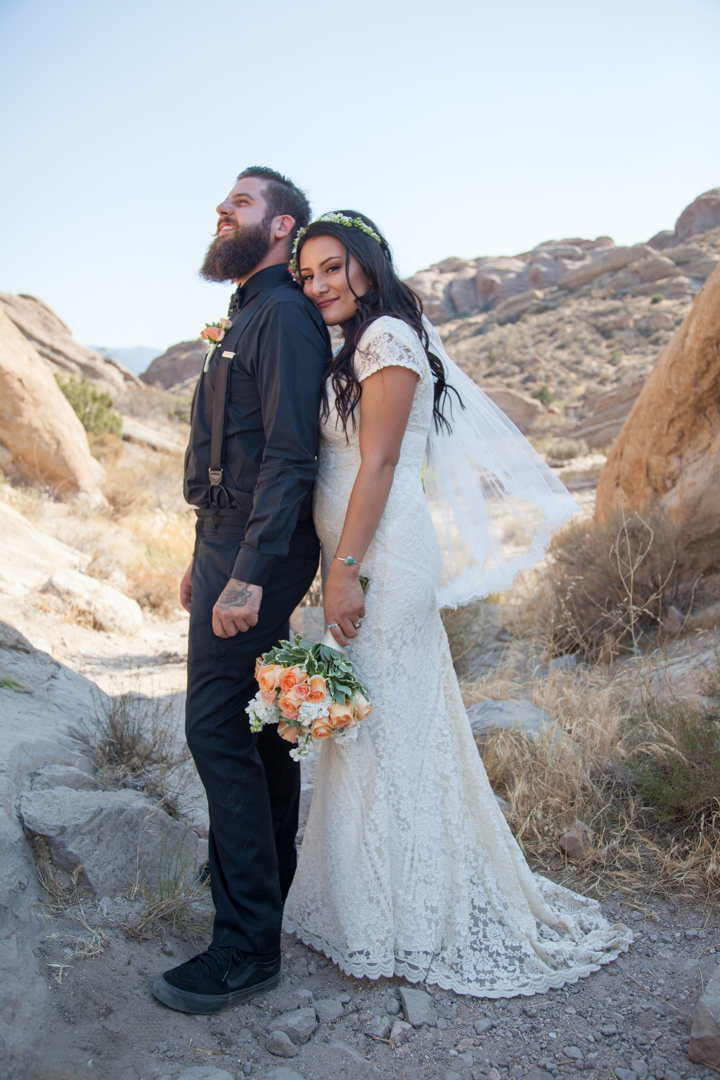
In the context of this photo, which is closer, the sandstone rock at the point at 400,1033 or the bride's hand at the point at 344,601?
the sandstone rock at the point at 400,1033

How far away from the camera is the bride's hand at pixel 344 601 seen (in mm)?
2033

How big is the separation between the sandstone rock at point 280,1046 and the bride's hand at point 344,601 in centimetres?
100

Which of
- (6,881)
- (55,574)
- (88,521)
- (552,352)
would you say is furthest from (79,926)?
(552,352)

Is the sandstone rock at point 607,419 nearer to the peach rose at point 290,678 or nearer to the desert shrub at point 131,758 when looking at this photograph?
the desert shrub at point 131,758

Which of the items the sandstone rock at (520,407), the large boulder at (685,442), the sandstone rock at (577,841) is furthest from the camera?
the sandstone rock at (520,407)

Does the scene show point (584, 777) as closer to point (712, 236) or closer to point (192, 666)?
point (192, 666)

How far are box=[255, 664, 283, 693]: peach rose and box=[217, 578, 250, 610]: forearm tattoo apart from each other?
18cm

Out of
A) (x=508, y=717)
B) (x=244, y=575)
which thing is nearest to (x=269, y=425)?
(x=244, y=575)

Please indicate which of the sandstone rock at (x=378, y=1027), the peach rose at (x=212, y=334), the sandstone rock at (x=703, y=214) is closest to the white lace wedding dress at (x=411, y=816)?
the sandstone rock at (x=378, y=1027)

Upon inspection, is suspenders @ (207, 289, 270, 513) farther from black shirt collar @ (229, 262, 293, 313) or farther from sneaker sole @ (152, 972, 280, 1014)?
sneaker sole @ (152, 972, 280, 1014)

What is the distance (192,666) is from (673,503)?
4.37m

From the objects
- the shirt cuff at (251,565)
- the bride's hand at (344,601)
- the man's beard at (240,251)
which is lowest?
the bride's hand at (344,601)

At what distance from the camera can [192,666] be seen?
207 centimetres

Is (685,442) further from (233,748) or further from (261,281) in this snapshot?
(233,748)
